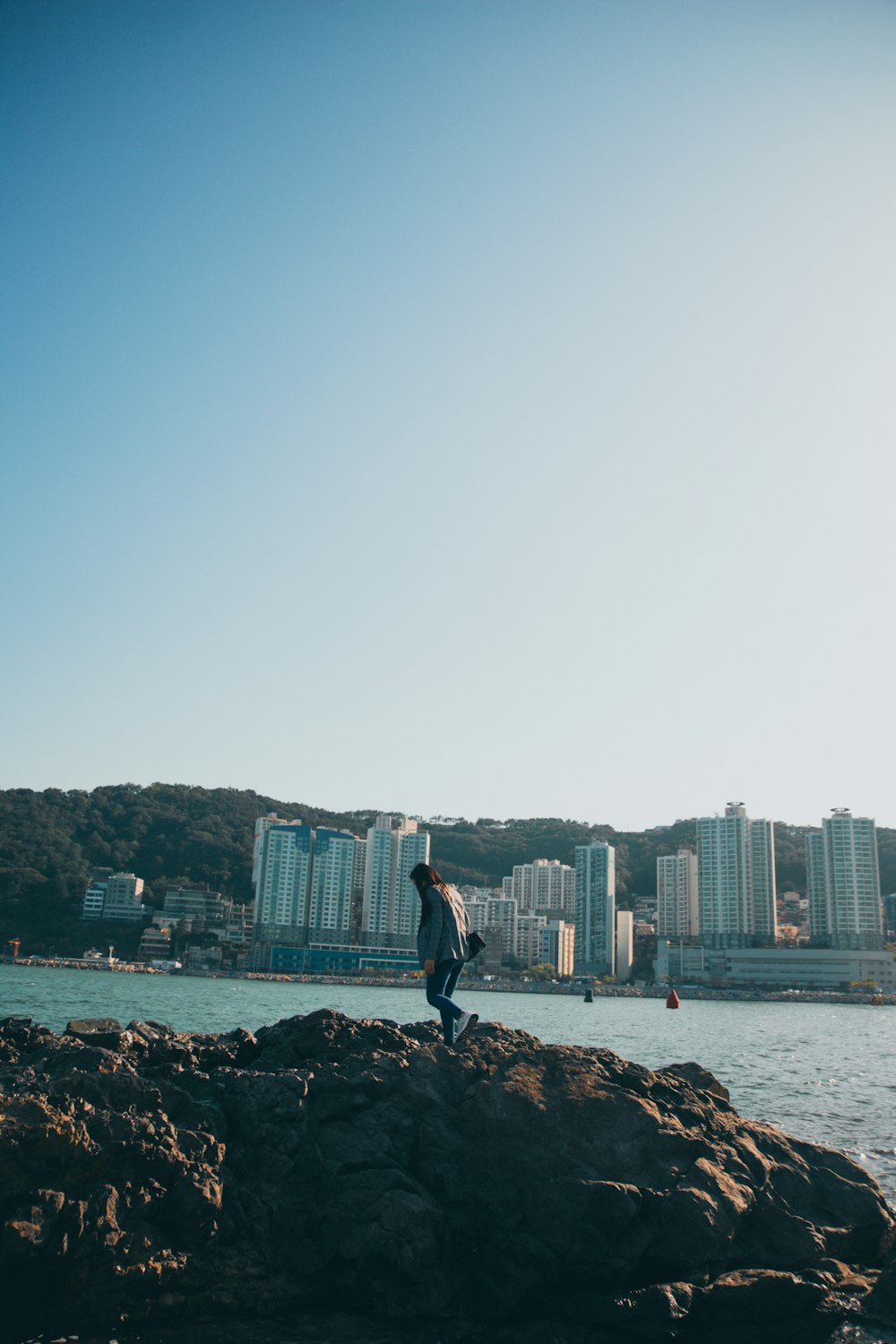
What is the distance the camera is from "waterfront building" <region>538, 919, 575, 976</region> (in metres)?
130

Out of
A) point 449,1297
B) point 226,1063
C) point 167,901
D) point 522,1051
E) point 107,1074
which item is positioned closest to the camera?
point 449,1297

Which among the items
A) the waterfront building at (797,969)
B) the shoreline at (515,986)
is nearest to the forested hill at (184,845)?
the shoreline at (515,986)

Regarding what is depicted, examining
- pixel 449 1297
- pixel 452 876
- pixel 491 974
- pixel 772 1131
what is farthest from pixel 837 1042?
pixel 452 876

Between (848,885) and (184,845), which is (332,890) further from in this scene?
(848,885)

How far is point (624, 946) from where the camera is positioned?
428 feet

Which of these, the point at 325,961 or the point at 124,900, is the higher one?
the point at 124,900

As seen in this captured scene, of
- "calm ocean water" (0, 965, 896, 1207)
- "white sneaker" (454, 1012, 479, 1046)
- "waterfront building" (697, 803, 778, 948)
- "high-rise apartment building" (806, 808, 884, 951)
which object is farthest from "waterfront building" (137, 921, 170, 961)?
"white sneaker" (454, 1012, 479, 1046)

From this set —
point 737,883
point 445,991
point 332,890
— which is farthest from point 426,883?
point 332,890

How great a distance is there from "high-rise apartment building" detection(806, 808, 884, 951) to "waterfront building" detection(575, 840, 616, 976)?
84.1 ft

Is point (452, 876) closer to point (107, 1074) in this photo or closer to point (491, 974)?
point (491, 974)

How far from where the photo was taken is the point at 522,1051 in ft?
29.5

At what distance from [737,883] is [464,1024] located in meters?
124

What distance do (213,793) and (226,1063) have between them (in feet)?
504

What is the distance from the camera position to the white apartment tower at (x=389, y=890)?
132 meters
